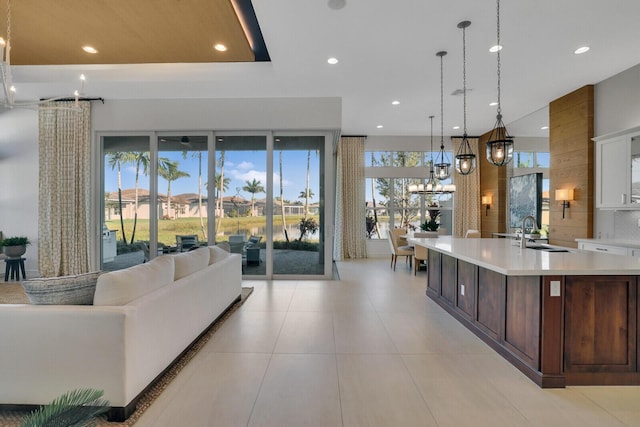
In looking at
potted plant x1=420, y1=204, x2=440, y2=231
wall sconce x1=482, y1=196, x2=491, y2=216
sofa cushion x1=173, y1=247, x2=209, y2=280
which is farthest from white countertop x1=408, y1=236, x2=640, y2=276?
wall sconce x1=482, y1=196, x2=491, y2=216

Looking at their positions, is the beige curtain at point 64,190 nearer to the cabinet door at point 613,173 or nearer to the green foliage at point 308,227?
the green foliage at point 308,227

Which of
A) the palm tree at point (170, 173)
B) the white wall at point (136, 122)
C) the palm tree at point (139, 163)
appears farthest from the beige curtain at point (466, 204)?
the palm tree at point (139, 163)

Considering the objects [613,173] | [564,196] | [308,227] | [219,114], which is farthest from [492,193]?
[219,114]

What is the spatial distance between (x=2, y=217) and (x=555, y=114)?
10744mm

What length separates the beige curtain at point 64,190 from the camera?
5.65m

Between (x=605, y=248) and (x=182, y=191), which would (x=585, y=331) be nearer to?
(x=605, y=248)

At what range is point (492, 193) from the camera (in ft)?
27.3

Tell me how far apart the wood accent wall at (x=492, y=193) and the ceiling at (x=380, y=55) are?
201 centimetres

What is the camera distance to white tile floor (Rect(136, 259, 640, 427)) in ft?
6.35

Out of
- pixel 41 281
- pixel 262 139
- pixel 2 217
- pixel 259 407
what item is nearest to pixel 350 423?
pixel 259 407

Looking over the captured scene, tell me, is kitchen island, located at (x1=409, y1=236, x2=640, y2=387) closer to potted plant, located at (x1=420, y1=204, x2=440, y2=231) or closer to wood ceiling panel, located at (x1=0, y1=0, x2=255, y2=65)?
wood ceiling panel, located at (x1=0, y1=0, x2=255, y2=65)

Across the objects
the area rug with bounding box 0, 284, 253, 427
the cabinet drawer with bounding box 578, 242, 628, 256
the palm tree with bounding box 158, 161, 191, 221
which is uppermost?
the palm tree with bounding box 158, 161, 191, 221

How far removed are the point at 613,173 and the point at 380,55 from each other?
401cm

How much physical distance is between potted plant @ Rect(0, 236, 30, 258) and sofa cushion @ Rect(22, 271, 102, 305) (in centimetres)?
486
